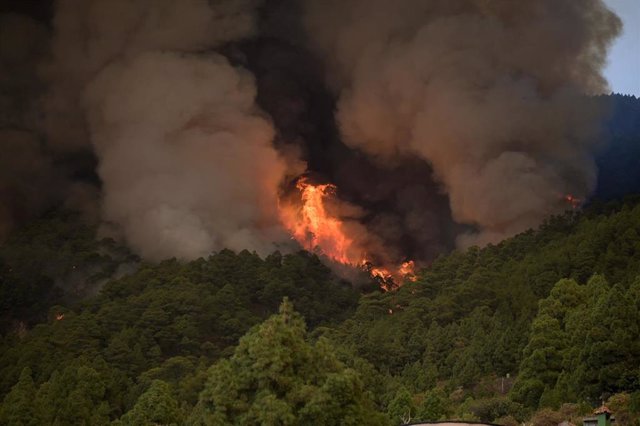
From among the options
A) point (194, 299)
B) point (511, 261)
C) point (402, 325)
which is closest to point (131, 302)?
point (194, 299)

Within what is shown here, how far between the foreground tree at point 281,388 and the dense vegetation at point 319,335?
3 centimetres

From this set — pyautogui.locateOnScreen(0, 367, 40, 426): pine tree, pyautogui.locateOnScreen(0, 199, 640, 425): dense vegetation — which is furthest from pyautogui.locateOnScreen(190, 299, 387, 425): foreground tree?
pyautogui.locateOnScreen(0, 367, 40, 426): pine tree

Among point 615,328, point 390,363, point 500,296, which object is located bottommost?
point 615,328

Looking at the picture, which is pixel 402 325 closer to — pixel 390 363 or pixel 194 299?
pixel 390 363

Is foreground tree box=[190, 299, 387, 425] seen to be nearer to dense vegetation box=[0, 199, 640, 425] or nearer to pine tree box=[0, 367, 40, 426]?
dense vegetation box=[0, 199, 640, 425]

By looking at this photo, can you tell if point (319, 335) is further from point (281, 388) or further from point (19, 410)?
point (281, 388)

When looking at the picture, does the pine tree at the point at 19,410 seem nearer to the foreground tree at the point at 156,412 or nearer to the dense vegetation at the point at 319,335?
the dense vegetation at the point at 319,335

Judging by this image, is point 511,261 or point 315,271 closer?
point 511,261

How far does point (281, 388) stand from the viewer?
1909cm

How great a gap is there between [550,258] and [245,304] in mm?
21205

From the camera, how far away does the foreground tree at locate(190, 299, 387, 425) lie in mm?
18672

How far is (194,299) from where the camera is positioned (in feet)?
189

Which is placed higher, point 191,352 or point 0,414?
point 191,352

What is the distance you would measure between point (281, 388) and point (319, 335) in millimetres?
33272
